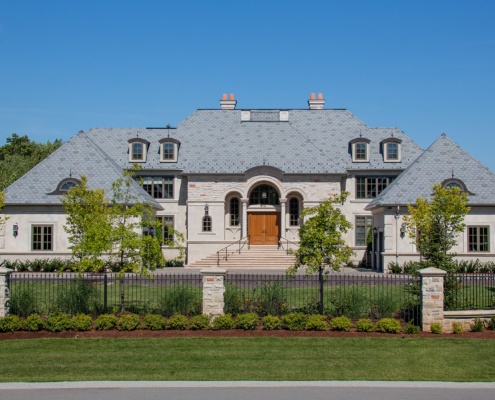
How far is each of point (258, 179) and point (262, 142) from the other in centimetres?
391

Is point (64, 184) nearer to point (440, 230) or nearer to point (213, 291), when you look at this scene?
point (213, 291)

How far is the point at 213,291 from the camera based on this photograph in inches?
689

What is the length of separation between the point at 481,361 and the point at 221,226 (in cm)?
2830

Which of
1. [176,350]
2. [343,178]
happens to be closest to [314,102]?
[343,178]

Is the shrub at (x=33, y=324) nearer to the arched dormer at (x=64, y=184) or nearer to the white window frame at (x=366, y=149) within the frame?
the arched dormer at (x=64, y=184)

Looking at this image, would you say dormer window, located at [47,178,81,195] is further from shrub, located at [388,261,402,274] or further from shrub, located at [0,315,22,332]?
shrub, located at [0,315,22,332]

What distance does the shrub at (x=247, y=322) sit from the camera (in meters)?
16.8

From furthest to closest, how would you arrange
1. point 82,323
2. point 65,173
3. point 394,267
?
point 65,173 → point 394,267 → point 82,323

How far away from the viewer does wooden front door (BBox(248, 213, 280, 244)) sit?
139ft

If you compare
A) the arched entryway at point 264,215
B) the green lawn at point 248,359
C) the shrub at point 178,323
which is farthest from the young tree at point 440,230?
the arched entryway at point 264,215

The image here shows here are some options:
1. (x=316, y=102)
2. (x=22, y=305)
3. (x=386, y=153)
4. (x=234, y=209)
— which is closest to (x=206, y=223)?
(x=234, y=209)

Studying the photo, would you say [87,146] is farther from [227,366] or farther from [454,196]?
[227,366]

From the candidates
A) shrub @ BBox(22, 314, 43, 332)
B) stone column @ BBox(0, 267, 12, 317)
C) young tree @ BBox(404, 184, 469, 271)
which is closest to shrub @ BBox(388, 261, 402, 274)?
young tree @ BBox(404, 184, 469, 271)

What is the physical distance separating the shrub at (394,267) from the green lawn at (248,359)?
19.1 meters
